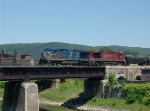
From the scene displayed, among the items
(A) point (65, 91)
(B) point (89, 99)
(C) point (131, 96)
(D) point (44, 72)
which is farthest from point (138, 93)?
(A) point (65, 91)

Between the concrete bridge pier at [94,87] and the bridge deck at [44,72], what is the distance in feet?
5.86

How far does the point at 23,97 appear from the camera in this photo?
52.9 meters

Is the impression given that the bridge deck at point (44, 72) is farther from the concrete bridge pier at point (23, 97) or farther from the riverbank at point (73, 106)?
the riverbank at point (73, 106)

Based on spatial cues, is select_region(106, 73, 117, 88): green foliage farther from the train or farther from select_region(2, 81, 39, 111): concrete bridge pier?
select_region(2, 81, 39, 111): concrete bridge pier

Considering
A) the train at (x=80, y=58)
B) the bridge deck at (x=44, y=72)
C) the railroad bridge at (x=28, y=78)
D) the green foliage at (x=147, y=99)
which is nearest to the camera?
the bridge deck at (x=44, y=72)

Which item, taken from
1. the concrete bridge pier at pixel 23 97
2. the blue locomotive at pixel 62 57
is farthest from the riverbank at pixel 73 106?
the concrete bridge pier at pixel 23 97

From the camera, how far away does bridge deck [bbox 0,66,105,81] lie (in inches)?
2067

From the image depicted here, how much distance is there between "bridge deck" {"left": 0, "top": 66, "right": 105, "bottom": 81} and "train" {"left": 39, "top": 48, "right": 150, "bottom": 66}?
643 cm

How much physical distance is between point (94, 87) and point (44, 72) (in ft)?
55.4

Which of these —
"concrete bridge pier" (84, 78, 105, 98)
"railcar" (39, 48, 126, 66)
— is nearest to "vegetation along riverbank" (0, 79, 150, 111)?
"concrete bridge pier" (84, 78, 105, 98)

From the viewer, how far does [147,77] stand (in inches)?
2795

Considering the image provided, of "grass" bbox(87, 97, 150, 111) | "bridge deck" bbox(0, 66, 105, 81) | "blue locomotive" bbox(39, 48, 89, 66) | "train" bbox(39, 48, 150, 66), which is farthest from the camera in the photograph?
"train" bbox(39, 48, 150, 66)

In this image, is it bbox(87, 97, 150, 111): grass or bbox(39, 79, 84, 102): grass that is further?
bbox(39, 79, 84, 102): grass

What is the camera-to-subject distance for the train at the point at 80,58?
7025 centimetres
